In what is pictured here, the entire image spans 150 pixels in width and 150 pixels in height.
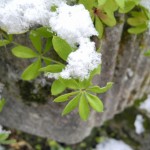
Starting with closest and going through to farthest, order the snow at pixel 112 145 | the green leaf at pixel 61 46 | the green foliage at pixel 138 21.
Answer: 1. the green leaf at pixel 61 46
2. the green foliage at pixel 138 21
3. the snow at pixel 112 145

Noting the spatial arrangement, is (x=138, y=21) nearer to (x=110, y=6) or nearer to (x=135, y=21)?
(x=135, y=21)

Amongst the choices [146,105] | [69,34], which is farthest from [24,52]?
[146,105]

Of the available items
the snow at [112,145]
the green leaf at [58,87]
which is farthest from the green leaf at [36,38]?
the snow at [112,145]

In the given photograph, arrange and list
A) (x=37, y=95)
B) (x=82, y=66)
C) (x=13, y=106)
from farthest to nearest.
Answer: (x=13, y=106), (x=37, y=95), (x=82, y=66)

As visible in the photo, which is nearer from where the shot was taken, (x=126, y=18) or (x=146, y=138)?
(x=126, y=18)

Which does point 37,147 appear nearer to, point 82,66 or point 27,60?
point 27,60

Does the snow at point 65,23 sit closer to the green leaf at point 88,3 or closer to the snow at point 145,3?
the green leaf at point 88,3

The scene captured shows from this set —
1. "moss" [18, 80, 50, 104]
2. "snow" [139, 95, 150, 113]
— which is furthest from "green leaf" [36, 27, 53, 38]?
"snow" [139, 95, 150, 113]

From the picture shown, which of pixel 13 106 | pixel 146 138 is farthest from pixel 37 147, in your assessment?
pixel 13 106

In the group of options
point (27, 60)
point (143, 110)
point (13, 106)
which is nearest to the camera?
point (27, 60)
